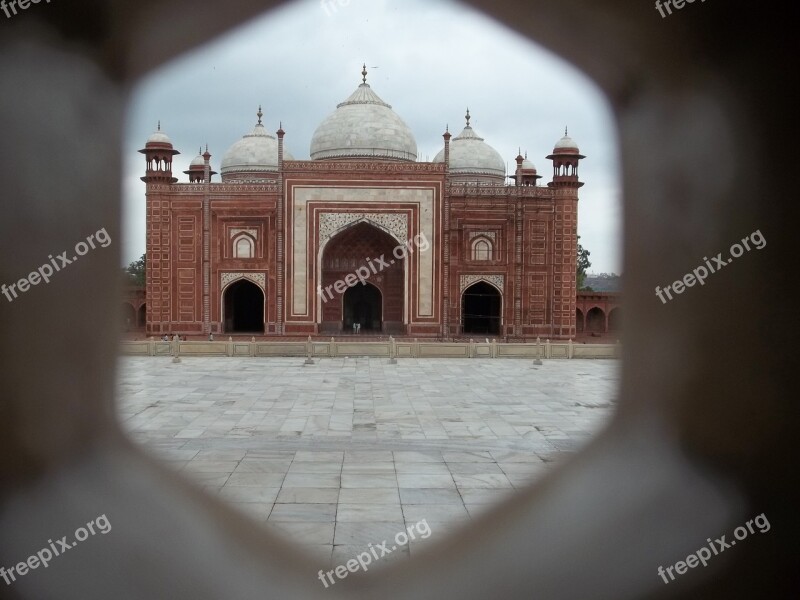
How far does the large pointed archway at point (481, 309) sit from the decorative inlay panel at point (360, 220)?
2.72 m

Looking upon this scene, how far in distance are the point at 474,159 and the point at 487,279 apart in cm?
606

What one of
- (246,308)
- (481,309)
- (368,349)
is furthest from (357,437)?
(246,308)

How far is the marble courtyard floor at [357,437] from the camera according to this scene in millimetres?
4145

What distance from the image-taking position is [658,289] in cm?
290

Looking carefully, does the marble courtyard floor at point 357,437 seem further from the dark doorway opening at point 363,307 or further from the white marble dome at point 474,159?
the white marble dome at point 474,159

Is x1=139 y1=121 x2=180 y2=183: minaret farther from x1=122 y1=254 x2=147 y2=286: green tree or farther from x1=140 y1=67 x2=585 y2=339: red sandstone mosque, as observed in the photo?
x1=122 y1=254 x2=147 y2=286: green tree

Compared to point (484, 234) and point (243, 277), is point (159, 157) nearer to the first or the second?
point (243, 277)

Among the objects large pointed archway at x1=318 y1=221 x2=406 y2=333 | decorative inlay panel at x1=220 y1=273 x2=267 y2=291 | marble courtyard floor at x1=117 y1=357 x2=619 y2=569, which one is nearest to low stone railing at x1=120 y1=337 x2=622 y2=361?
marble courtyard floor at x1=117 y1=357 x2=619 y2=569

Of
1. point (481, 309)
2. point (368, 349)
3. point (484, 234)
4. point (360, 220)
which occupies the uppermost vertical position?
point (360, 220)

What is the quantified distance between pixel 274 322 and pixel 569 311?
844cm

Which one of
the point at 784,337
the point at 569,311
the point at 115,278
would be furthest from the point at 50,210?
the point at 569,311

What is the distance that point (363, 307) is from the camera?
70.7ft

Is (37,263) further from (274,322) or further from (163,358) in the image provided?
(274,322)

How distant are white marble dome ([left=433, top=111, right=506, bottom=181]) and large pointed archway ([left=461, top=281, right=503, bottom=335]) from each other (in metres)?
4.90
